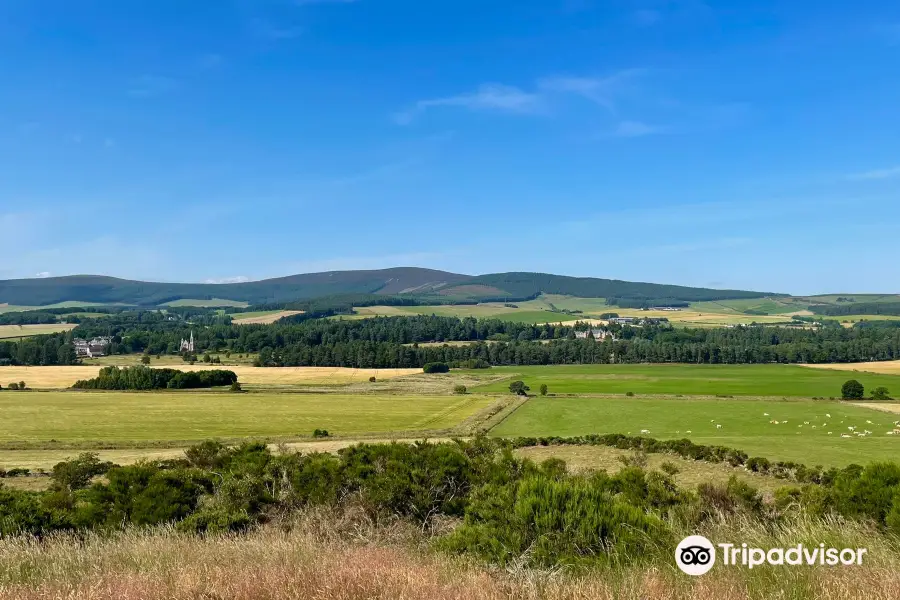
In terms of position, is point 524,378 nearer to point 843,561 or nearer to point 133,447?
point 133,447

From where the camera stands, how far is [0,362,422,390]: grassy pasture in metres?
93.7

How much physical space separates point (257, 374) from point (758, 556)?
103963 mm

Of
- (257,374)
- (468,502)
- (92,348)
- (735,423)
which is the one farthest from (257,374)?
(468,502)

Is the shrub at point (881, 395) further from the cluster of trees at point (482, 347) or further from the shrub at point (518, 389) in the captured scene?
the cluster of trees at point (482, 347)

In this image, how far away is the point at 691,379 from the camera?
97750mm

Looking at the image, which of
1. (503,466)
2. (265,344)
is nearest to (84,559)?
(503,466)

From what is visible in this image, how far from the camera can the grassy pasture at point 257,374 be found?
307 feet

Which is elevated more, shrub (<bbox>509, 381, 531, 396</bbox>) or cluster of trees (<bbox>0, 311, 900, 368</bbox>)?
cluster of trees (<bbox>0, 311, 900, 368</bbox>)

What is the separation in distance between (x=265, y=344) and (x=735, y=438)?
114046mm

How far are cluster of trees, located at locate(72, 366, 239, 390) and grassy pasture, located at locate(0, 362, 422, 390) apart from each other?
4.14 m

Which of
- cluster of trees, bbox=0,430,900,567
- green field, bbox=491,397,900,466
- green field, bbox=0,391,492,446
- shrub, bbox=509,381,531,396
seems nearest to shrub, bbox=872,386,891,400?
green field, bbox=491,397,900,466

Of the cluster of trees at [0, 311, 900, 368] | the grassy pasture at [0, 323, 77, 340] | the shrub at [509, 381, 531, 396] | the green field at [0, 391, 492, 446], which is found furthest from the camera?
the grassy pasture at [0, 323, 77, 340]

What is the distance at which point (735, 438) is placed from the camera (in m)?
50.2

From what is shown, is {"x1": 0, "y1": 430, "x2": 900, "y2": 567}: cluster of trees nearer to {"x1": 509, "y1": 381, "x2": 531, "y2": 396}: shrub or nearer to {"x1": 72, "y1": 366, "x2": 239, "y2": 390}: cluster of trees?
{"x1": 509, "y1": 381, "x2": 531, "y2": 396}: shrub
